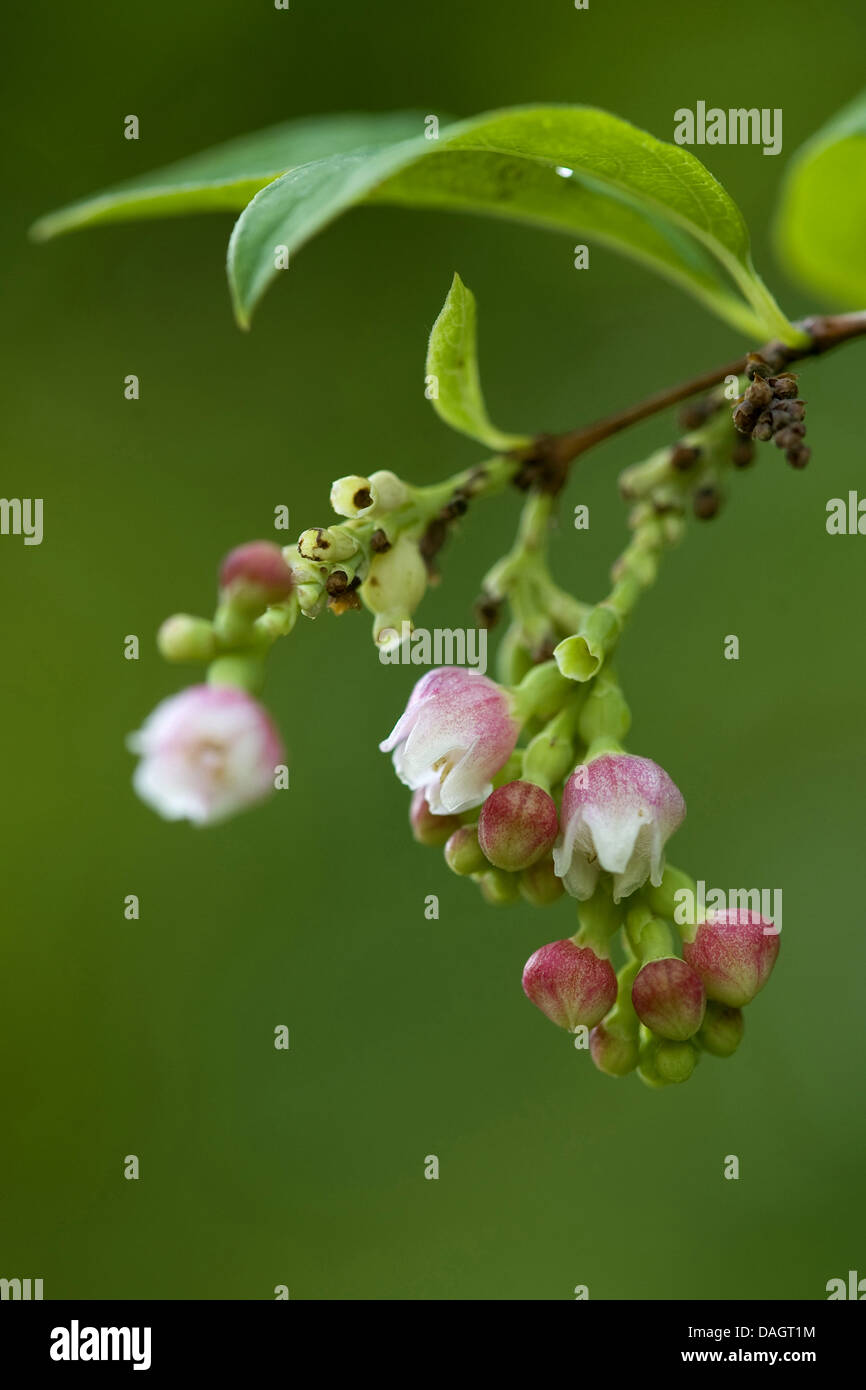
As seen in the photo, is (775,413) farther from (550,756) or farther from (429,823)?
(429,823)

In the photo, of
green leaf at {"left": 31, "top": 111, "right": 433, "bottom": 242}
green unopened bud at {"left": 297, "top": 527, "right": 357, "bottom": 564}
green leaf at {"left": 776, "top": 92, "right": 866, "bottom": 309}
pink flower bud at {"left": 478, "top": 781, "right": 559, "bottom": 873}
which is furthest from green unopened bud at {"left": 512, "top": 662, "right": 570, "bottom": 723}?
green leaf at {"left": 776, "top": 92, "right": 866, "bottom": 309}

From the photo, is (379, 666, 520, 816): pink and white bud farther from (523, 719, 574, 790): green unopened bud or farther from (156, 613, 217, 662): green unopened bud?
(156, 613, 217, 662): green unopened bud

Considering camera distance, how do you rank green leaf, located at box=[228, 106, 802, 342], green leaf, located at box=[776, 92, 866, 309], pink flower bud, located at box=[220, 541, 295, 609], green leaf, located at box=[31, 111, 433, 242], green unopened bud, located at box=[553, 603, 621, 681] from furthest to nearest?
green leaf, located at box=[776, 92, 866, 309], green leaf, located at box=[31, 111, 433, 242], green unopened bud, located at box=[553, 603, 621, 681], pink flower bud, located at box=[220, 541, 295, 609], green leaf, located at box=[228, 106, 802, 342]

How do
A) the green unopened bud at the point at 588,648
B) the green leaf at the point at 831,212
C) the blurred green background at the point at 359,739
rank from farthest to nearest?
1. the blurred green background at the point at 359,739
2. the green leaf at the point at 831,212
3. the green unopened bud at the point at 588,648

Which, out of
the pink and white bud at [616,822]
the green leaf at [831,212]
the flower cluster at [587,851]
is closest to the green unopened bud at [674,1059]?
the flower cluster at [587,851]

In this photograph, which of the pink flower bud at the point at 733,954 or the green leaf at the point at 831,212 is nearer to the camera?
the pink flower bud at the point at 733,954

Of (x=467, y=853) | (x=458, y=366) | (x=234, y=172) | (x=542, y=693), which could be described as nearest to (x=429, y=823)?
(x=467, y=853)

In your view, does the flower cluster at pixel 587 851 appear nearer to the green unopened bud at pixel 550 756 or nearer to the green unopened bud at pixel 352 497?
the green unopened bud at pixel 550 756
